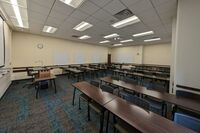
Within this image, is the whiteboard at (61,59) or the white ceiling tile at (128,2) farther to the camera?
the whiteboard at (61,59)

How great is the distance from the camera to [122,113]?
1.46 metres

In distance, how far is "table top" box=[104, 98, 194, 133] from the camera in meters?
1.12

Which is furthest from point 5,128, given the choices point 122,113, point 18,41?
point 18,41

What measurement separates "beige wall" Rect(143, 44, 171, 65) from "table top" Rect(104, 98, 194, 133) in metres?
9.16

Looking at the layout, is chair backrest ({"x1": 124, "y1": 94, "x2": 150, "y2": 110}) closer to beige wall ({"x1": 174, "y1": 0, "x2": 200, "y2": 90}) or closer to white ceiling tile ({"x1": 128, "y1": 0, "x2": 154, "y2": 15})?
beige wall ({"x1": 174, "y1": 0, "x2": 200, "y2": 90})

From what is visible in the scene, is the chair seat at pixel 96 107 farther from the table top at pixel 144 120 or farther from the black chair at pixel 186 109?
the black chair at pixel 186 109

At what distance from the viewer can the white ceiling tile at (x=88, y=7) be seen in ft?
8.92

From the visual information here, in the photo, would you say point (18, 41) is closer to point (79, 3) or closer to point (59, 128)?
point (79, 3)

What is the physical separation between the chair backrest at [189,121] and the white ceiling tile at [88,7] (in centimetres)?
310

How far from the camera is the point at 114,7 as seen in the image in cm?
281

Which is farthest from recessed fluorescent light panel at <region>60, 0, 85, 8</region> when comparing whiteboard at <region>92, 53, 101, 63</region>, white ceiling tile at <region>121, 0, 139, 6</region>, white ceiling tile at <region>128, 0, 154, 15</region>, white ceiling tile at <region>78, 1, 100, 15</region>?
whiteboard at <region>92, 53, 101, 63</region>

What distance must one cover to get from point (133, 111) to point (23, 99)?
12.7 ft

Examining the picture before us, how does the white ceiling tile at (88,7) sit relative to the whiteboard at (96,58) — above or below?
above

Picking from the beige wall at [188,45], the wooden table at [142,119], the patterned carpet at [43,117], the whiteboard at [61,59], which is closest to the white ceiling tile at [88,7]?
the beige wall at [188,45]
